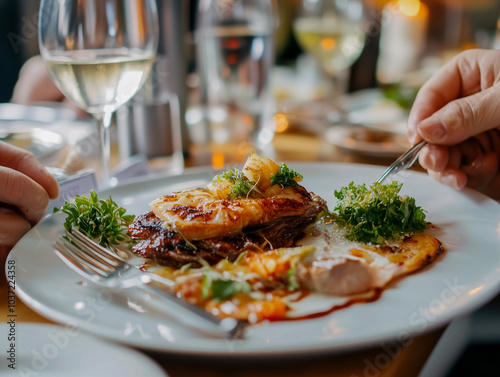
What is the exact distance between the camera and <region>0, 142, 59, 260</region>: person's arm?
4.56 feet

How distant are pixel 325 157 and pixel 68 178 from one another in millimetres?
1385

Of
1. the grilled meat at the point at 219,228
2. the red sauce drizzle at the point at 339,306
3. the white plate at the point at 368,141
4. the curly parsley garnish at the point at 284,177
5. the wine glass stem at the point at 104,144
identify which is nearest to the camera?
the red sauce drizzle at the point at 339,306

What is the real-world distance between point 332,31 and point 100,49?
6.31 feet

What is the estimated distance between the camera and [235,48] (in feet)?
9.30

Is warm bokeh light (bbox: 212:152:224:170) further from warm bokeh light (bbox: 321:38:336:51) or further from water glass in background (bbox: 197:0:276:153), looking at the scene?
warm bokeh light (bbox: 321:38:336:51)

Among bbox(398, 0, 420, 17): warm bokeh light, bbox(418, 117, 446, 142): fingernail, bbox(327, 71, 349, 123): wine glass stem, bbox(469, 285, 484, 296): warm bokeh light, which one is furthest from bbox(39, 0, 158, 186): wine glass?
bbox(398, 0, 420, 17): warm bokeh light

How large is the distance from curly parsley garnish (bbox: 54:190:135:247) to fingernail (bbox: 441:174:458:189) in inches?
42.4

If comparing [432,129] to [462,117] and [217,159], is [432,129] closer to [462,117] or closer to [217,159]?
[462,117]

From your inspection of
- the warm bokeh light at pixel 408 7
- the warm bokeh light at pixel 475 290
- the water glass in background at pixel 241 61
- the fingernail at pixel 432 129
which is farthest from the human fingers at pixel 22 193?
the warm bokeh light at pixel 408 7

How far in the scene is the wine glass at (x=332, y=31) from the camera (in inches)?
131

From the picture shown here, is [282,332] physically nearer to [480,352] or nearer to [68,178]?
[68,178]

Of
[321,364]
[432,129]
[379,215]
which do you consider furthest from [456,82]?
[321,364]

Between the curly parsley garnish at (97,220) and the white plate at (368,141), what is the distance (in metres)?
1.43

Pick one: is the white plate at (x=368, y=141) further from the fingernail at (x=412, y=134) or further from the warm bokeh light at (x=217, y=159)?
the warm bokeh light at (x=217, y=159)
